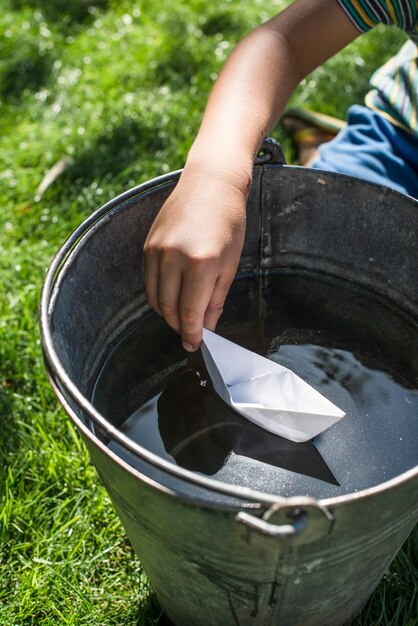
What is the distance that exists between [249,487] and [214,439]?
11 centimetres

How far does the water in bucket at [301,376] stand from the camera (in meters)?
1.12

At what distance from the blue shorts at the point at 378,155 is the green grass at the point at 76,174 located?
0.67 metres

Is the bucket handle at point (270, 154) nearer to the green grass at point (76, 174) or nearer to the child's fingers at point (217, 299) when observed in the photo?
the child's fingers at point (217, 299)

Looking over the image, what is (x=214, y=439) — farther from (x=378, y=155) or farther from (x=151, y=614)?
(x=378, y=155)

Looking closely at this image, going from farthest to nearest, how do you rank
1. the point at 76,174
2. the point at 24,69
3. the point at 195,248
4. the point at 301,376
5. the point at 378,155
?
the point at 24,69 → the point at 76,174 → the point at 378,155 → the point at 301,376 → the point at 195,248

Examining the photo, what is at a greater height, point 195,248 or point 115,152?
point 195,248

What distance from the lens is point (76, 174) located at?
2.22 meters

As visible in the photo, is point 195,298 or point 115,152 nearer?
point 195,298

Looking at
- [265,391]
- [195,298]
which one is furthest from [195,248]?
[265,391]

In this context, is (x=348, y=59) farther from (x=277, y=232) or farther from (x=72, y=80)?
(x=277, y=232)

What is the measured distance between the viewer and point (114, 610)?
1.31m

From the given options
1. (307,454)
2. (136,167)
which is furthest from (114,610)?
(136,167)

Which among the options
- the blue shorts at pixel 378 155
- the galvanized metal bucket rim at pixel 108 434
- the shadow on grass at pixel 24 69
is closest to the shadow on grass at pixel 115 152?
the shadow on grass at pixel 24 69

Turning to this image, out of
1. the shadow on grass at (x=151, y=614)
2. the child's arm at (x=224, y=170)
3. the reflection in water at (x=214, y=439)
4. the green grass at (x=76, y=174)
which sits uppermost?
the child's arm at (x=224, y=170)
